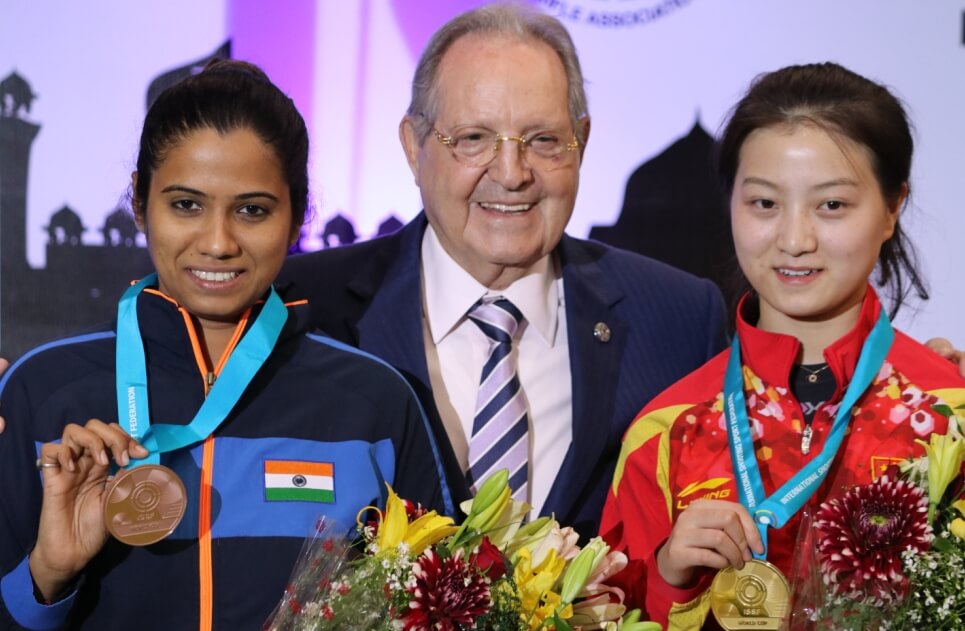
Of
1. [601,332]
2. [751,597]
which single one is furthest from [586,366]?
[751,597]

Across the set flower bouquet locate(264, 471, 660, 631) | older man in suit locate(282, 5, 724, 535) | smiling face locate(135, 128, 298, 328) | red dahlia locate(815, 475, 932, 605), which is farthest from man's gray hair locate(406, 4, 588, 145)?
red dahlia locate(815, 475, 932, 605)

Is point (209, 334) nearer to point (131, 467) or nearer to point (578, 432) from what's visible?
point (131, 467)

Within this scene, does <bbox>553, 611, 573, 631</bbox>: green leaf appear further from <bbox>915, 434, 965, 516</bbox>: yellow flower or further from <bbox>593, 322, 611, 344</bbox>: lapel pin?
<bbox>593, 322, 611, 344</bbox>: lapel pin

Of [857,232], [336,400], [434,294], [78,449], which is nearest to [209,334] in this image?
[336,400]

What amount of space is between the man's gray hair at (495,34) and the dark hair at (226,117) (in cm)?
54

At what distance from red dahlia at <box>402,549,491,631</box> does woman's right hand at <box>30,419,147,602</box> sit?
Result: 1.69ft

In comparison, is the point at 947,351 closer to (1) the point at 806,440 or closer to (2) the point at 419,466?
(1) the point at 806,440

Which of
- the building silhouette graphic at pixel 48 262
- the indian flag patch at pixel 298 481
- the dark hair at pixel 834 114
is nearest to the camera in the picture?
the indian flag patch at pixel 298 481

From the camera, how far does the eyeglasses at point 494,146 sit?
107 inches

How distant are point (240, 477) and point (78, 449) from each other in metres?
0.29

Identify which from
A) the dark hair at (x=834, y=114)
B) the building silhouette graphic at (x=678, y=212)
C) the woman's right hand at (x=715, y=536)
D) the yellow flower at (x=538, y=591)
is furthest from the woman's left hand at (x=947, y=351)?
the building silhouette graphic at (x=678, y=212)

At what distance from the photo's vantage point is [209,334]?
7.51ft

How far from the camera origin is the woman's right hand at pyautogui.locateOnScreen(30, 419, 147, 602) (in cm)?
191

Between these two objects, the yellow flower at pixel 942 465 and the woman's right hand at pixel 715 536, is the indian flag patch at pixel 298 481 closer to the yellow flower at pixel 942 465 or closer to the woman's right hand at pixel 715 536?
the woman's right hand at pixel 715 536
